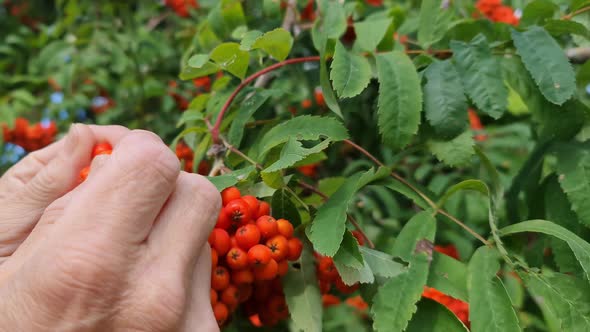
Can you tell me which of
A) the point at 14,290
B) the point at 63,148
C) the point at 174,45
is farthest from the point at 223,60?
the point at 174,45

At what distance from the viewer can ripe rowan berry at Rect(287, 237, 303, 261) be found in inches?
42.6

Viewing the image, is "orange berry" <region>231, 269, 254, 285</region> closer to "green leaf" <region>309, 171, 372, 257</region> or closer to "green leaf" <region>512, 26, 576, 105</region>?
"green leaf" <region>309, 171, 372, 257</region>

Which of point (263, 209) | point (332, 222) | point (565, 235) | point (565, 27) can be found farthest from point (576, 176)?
point (263, 209)

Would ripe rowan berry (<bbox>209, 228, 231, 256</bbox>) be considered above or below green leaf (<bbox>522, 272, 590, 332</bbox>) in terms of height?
above

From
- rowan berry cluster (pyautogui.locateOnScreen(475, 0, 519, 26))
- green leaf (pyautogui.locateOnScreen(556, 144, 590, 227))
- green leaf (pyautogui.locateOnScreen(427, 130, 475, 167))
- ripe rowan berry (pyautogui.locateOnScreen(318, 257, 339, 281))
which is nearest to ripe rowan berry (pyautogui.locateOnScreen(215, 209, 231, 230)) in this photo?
ripe rowan berry (pyautogui.locateOnScreen(318, 257, 339, 281))

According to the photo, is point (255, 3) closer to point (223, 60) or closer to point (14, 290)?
point (223, 60)

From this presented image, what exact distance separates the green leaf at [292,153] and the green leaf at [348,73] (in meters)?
0.15

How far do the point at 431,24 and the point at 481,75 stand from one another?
229mm

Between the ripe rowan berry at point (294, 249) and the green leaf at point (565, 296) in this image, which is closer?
the green leaf at point (565, 296)

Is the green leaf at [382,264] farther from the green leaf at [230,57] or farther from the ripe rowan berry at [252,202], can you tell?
the green leaf at [230,57]

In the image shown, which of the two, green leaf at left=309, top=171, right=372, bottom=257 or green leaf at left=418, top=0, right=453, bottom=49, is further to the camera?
green leaf at left=418, top=0, right=453, bottom=49

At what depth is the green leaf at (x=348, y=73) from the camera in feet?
3.67

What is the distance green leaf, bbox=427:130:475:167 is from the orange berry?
476 mm

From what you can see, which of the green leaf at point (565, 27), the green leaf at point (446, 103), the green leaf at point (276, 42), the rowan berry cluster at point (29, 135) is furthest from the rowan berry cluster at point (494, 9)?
the rowan berry cluster at point (29, 135)
